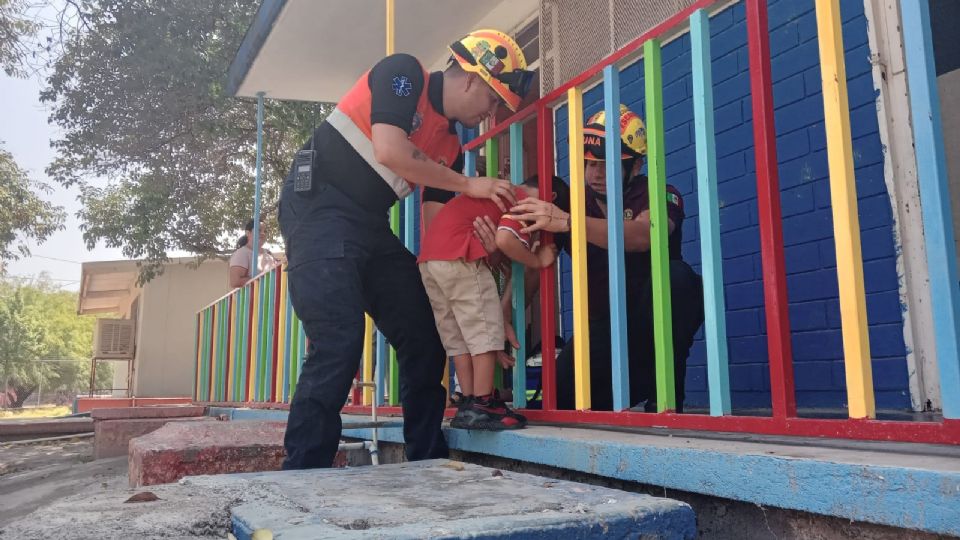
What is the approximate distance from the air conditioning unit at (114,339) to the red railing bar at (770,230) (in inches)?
678

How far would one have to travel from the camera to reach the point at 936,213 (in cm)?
134

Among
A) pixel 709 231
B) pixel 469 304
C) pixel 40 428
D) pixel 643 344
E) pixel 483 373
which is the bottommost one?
pixel 40 428

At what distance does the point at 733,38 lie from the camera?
422 centimetres

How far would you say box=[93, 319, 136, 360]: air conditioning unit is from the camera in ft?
54.5

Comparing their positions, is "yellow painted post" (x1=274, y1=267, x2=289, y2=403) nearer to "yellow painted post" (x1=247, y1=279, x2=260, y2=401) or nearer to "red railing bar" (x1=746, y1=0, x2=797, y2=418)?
"yellow painted post" (x1=247, y1=279, x2=260, y2=401)

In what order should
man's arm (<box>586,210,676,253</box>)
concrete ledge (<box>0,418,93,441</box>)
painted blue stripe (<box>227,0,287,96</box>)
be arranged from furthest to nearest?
concrete ledge (<box>0,418,93,441</box>)
painted blue stripe (<box>227,0,287,96</box>)
man's arm (<box>586,210,676,253</box>)

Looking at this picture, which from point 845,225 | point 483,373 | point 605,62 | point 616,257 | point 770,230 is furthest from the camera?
point 483,373

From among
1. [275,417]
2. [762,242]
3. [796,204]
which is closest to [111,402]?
[275,417]

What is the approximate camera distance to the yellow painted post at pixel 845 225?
1500 millimetres

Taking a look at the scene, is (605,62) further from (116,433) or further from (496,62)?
(116,433)

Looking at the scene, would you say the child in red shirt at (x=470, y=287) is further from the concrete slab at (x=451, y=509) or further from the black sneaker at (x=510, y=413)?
the concrete slab at (x=451, y=509)

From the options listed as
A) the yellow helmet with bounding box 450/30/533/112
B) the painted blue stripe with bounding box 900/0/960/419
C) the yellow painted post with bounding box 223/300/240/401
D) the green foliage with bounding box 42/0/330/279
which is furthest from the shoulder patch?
the green foliage with bounding box 42/0/330/279

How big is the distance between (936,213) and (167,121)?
40.5 feet

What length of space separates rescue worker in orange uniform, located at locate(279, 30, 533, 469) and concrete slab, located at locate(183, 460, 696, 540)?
705 mm
